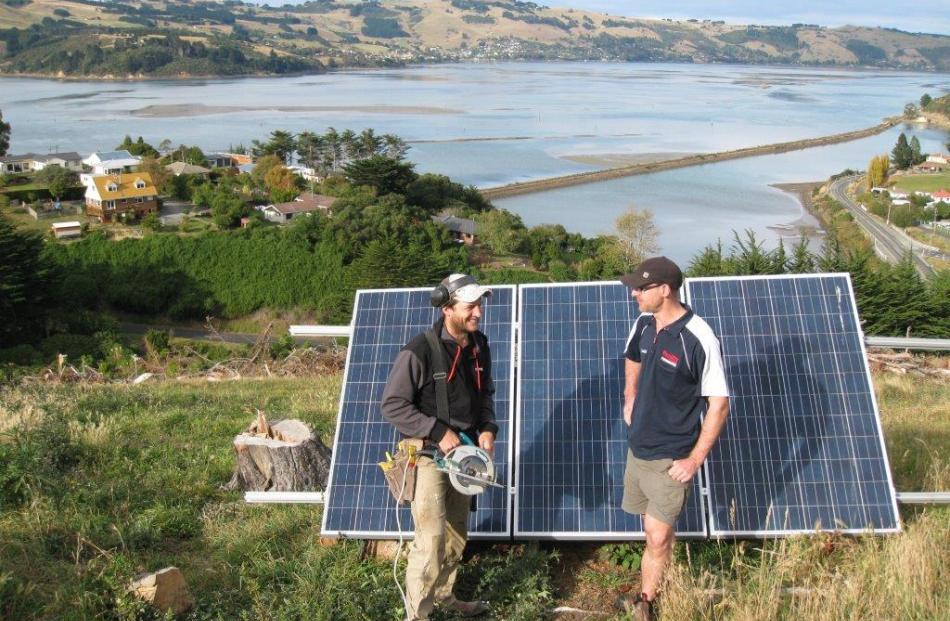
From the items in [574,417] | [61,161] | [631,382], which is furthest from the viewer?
[61,161]

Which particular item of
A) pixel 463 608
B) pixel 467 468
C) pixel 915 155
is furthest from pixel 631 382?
pixel 915 155

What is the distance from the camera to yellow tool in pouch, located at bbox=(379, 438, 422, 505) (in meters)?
4.65

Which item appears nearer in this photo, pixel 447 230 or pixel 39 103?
pixel 447 230

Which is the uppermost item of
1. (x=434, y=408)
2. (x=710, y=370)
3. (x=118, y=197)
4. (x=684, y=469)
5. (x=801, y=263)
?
(x=710, y=370)

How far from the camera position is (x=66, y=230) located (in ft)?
163

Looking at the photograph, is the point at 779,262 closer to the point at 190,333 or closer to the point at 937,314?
the point at 937,314

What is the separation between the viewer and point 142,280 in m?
45.2

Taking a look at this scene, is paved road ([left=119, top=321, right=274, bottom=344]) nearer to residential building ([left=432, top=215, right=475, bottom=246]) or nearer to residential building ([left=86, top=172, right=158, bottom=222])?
residential building ([left=86, top=172, right=158, bottom=222])

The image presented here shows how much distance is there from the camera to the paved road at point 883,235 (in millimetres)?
54156

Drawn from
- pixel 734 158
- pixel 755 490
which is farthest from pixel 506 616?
pixel 734 158

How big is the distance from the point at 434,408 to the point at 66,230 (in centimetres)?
5076

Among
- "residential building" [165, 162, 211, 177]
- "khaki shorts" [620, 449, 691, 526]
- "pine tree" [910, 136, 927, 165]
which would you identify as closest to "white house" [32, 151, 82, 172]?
"residential building" [165, 162, 211, 177]

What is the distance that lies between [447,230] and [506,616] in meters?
50.9

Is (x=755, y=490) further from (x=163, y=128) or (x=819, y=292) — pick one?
(x=163, y=128)
